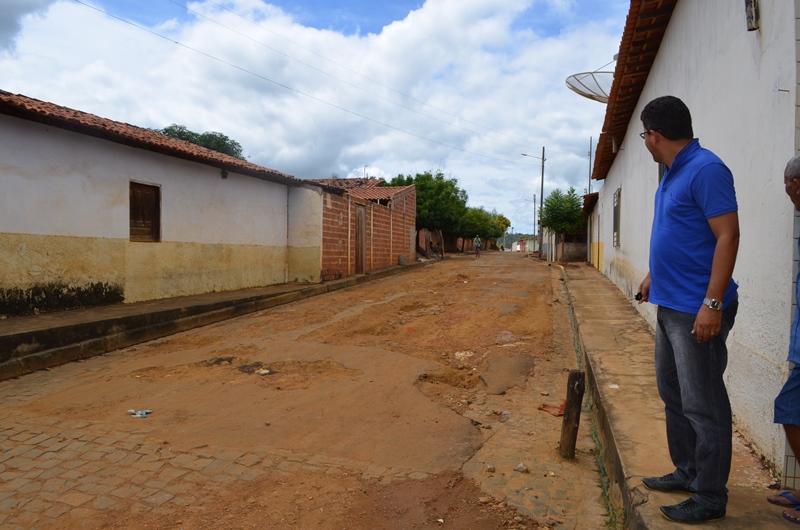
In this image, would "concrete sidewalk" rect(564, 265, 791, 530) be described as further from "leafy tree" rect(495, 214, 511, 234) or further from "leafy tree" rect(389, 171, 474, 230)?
"leafy tree" rect(495, 214, 511, 234)

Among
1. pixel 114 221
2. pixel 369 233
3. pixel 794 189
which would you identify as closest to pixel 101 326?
pixel 114 221

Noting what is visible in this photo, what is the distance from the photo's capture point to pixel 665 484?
255 centimetres

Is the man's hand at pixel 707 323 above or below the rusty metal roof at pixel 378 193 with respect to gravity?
below

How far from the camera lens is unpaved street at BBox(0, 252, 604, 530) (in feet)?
9.85

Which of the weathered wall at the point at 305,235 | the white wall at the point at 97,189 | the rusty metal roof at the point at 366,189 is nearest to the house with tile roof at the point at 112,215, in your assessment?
the white wall at the point at 97,189

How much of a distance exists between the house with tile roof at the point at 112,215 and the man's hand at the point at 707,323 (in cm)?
862

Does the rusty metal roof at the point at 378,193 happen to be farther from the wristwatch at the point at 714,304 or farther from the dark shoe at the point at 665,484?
the wristwatch at the point at 714,304

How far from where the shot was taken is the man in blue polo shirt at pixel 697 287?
6.90ft

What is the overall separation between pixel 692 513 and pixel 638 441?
1.05 metres

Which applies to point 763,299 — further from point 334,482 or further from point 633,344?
point 633,344

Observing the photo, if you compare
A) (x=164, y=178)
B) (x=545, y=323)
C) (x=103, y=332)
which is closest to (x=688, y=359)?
(x=545, y=323)

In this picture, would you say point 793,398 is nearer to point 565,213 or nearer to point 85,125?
point 85,125

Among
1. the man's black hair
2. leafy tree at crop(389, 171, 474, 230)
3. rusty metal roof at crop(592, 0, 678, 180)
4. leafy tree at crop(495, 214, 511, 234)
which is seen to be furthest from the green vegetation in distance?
leafy tree at crop(495, 214, 511, 234)

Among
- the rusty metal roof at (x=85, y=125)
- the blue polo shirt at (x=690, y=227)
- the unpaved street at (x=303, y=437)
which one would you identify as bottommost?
the unpaved street at (x=303, y=437)
